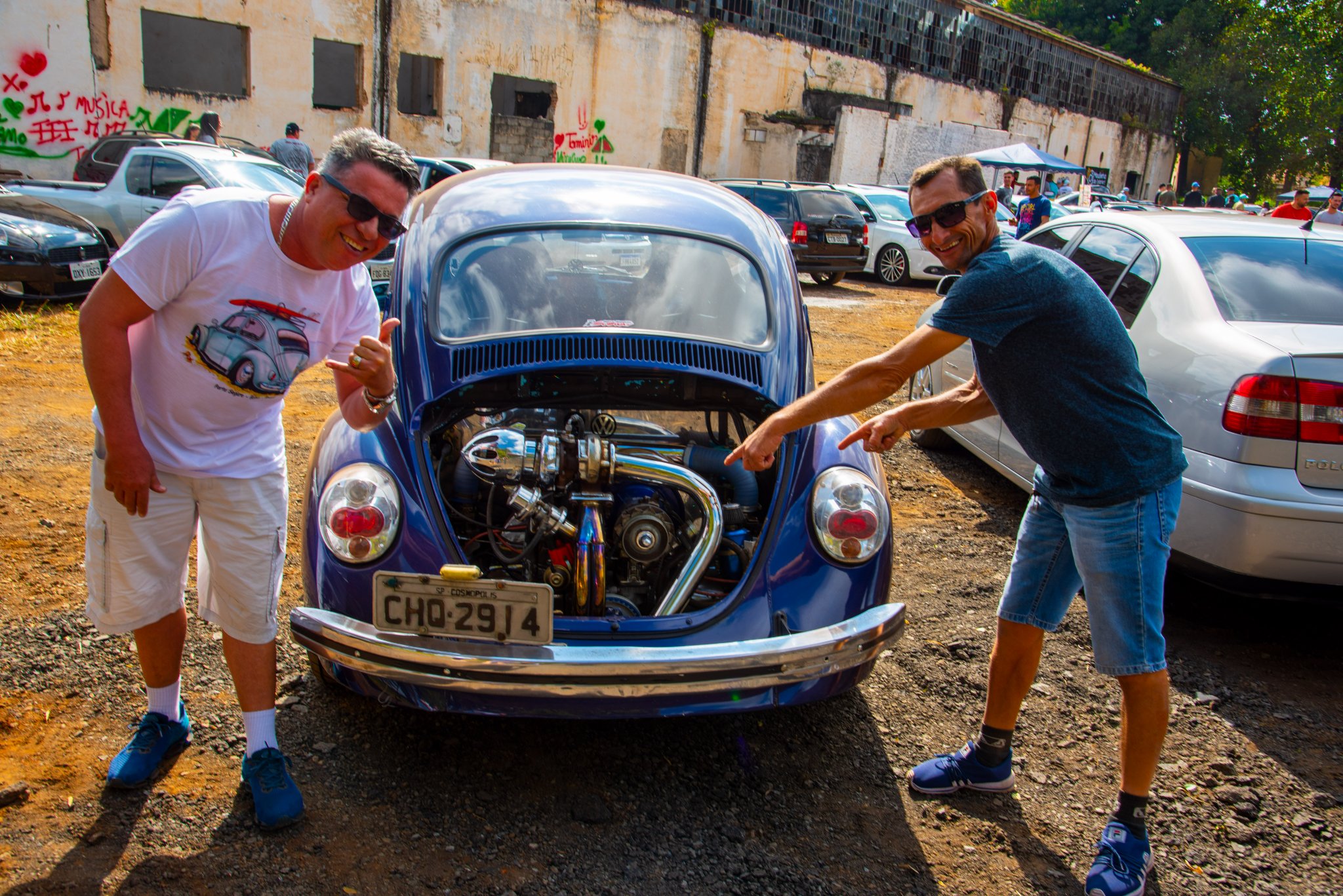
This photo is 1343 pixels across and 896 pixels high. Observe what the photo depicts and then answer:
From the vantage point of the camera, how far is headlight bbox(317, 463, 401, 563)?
2.79 meters

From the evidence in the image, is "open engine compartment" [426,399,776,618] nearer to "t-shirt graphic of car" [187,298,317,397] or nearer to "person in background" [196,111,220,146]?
"t-shirt graphic of car" [187,298,317,397]

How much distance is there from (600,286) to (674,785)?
1.83 metres

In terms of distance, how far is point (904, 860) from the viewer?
8.59 feet

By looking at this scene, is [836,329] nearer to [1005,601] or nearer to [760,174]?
[1005,601]

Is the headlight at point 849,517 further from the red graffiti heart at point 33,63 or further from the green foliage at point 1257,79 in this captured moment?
the green foliage at point 1257,79

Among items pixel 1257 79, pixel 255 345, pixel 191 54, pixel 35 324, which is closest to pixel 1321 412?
pixel 255 345

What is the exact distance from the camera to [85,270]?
29.2 feet

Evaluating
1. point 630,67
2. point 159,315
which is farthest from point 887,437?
point 630,67

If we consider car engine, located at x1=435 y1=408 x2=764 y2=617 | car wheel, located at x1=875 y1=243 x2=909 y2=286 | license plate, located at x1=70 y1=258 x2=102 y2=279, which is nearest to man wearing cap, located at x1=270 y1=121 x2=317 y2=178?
license plate, located at x1=70 y1=258 x2=102 y2=279

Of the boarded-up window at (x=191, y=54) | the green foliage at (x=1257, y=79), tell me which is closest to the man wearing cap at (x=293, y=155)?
the boarded-up window at (x=191, y=54)

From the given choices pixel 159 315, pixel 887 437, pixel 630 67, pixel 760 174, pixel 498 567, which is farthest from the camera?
pixel 760 174

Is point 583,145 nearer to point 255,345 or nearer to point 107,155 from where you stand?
point 107,155

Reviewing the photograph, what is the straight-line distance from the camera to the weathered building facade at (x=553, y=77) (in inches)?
641

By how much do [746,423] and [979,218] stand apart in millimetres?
1697
